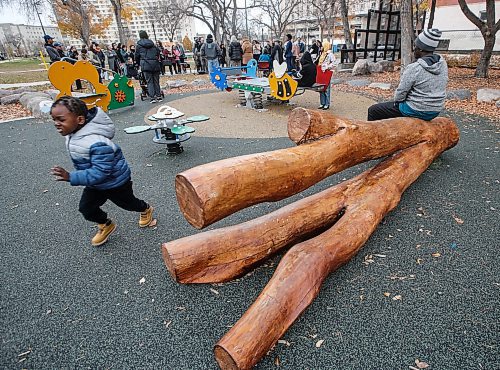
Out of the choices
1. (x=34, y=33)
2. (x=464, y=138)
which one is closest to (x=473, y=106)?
(x=464, y=138)

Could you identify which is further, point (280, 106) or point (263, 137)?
point (280, 106)

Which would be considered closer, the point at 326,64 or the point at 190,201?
the point at 190,201

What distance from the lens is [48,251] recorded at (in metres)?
2.74

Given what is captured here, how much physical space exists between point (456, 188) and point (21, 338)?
4.16 m

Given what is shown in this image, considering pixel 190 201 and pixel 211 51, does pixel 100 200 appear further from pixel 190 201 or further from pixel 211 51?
A: pixel 211 51

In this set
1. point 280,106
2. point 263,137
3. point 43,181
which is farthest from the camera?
point 280,106

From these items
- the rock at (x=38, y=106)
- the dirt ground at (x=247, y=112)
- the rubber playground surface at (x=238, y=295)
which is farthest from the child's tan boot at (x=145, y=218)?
the rock at (x=38, y=106)

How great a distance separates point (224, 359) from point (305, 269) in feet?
2.23

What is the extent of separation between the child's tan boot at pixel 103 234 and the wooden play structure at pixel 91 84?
5.44m

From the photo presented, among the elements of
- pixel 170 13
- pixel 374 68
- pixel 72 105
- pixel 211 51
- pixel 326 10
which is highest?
pixel 170 13

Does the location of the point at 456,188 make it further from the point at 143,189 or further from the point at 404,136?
the point at 143,189

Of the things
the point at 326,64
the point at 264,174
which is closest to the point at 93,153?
the point at 264,174

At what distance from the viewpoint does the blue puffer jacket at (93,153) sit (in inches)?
89.7

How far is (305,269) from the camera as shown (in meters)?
1.91
